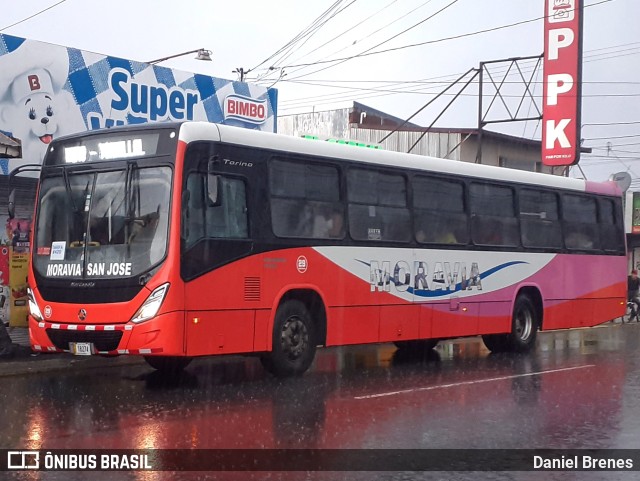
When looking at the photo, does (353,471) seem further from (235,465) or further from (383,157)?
(383,157)

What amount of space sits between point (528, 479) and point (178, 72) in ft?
46.5

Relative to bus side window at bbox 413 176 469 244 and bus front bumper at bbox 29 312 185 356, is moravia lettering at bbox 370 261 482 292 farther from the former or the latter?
bus front bumper at bbox 29 312 185 356

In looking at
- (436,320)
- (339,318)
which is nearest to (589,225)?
(436,320)

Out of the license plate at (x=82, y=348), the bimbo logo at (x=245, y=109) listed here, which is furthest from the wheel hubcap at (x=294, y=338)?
the bimbo logo at (x=245, y=109)

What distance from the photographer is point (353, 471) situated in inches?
283

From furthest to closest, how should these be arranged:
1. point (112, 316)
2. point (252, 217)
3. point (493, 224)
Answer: point (493, 224), point (252, 217), point (112, 316)

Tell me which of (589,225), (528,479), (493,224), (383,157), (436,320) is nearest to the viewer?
(528,479)

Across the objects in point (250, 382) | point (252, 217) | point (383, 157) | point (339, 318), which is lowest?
point (250, 382)

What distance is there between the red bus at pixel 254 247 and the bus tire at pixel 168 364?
34 millimetres

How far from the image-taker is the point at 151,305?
10.9 m

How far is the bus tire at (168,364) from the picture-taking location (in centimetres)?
1281

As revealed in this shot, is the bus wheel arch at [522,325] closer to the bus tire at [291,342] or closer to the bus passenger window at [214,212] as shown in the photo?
the bus tire at [291,342]

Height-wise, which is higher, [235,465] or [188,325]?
[188,325]

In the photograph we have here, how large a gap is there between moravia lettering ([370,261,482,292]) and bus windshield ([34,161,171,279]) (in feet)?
13.0
